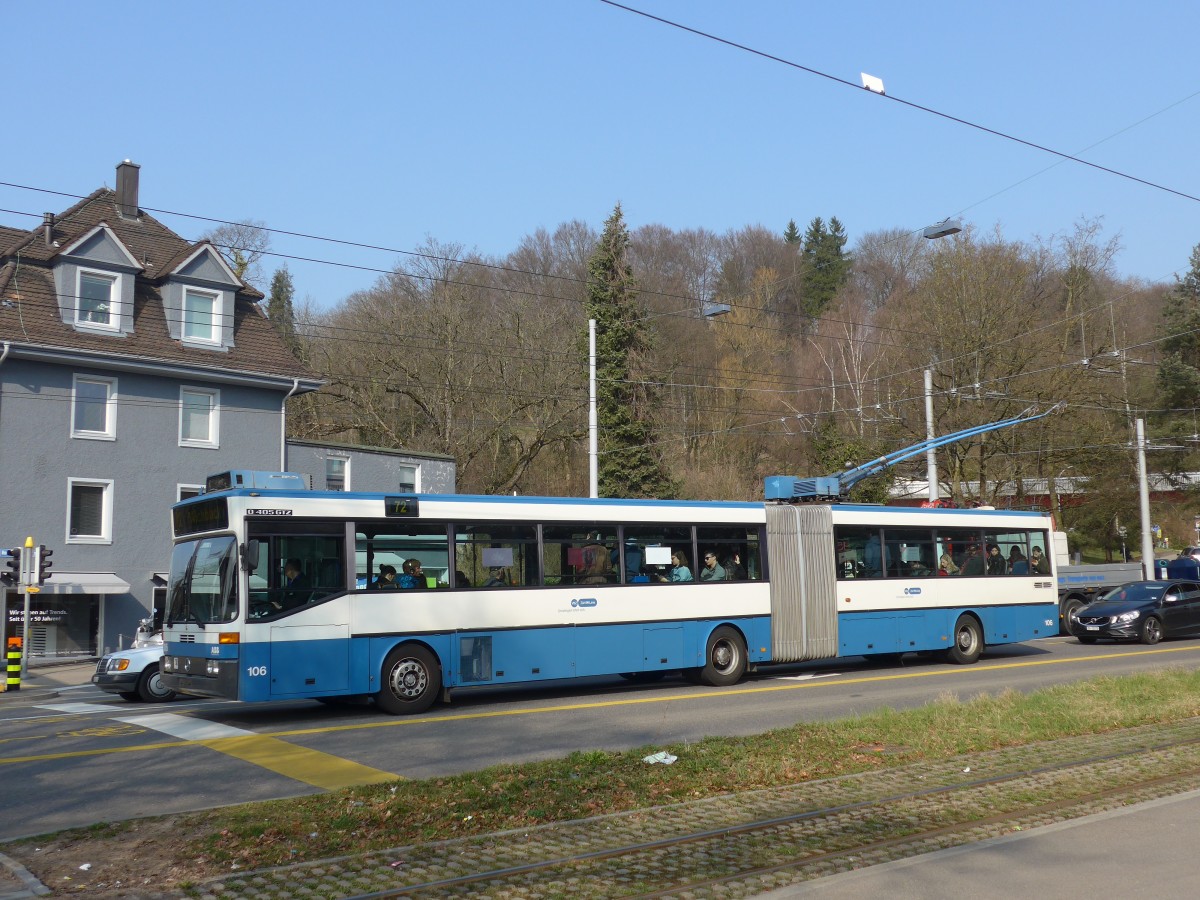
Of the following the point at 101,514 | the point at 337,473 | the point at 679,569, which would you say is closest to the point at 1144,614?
the point at 679,569

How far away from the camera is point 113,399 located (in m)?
30.6

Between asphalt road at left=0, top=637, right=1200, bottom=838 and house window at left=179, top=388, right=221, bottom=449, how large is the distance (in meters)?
12.7

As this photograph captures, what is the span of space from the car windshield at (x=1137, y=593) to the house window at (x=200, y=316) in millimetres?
24791

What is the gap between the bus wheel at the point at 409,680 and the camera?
14.8 metres

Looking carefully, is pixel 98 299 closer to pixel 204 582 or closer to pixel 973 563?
pixel 204 582

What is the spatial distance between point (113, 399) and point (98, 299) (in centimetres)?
281

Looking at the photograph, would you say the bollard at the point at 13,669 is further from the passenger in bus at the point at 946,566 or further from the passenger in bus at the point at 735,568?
the passenger in bus at the point at 946,566

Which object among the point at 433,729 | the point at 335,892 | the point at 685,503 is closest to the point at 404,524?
the point at 433,729

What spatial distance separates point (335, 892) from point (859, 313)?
5616 cm

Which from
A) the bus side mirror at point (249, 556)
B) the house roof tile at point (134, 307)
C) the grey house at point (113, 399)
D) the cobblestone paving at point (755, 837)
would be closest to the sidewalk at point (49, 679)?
the grey house at point (113, 399)

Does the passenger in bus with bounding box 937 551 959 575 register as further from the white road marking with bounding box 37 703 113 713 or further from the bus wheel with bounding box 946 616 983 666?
the white road marking with bounding box 37 703 113 713

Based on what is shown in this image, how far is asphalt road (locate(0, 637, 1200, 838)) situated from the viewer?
9.59 metres

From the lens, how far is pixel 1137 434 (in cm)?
4112

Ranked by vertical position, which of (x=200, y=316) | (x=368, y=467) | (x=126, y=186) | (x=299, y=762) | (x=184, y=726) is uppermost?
(x=126, y=186)
